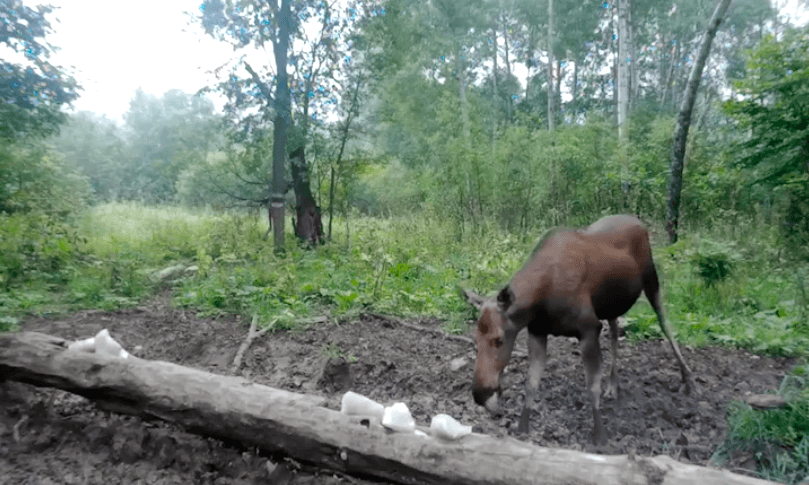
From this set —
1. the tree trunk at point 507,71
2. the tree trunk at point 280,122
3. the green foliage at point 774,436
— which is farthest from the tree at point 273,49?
the tree trunk at point 507,71

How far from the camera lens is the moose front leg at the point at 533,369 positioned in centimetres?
319

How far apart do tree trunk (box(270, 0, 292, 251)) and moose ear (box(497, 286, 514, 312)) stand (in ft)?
23.9

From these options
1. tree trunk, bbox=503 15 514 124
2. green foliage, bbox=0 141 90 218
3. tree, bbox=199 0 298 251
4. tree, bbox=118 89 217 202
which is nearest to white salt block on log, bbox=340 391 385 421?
tree, bbox=199 0 298 251

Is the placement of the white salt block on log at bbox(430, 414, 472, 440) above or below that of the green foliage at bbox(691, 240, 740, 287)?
below

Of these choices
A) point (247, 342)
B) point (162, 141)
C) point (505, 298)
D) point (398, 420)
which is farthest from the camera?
point (162, 141)

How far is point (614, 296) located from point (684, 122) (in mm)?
7081

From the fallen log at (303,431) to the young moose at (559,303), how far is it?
446 mm

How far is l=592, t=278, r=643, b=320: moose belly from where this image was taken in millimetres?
3357

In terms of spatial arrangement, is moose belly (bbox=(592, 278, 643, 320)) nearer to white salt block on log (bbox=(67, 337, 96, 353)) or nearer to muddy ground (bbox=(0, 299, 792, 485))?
muddy ground (bbox=(0, 299, 792, 485))

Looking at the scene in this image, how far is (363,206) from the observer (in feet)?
41.4

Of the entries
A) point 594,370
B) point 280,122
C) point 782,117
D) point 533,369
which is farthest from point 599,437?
point 280,122

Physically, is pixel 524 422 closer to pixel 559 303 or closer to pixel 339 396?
pixel 559 303

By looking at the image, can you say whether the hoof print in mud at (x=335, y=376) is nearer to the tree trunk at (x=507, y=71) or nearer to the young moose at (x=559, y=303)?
the young moose at (x=559, y=303)

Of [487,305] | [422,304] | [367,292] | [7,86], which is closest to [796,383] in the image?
[487,305]
